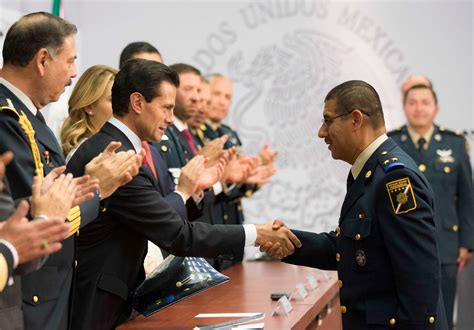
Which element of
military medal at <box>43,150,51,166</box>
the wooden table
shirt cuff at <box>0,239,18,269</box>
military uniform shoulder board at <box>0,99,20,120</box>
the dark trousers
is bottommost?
the dark trousers

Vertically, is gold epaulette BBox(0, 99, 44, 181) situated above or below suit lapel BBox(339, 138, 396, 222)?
above

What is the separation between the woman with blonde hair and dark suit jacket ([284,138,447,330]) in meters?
1.31

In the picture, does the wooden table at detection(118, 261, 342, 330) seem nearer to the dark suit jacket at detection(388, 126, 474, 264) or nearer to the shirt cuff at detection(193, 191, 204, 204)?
the shirt cuff at detection(193, 191, 204, 204)

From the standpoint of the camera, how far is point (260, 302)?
3.84m

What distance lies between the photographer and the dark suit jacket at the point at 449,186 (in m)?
6.01

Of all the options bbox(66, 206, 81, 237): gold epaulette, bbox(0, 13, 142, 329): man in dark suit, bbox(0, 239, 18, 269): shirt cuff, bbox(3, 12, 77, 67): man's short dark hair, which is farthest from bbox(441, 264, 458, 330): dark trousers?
bbox(0, 239, 18, 269): shirt cuff

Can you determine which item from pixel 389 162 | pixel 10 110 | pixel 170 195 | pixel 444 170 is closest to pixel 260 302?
pixel 170 195

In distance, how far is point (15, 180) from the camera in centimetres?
291

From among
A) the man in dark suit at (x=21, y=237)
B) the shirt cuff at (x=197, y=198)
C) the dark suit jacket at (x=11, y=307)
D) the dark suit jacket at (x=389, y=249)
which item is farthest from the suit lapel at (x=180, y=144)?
the man in dark suit at (x=21, y=237)

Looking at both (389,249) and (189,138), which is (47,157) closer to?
(389,249)

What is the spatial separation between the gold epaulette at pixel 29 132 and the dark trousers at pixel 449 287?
11.4ft

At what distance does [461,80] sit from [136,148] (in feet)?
17.1

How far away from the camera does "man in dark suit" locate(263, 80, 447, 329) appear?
3064 millimetres

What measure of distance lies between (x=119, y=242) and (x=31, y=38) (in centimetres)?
83
